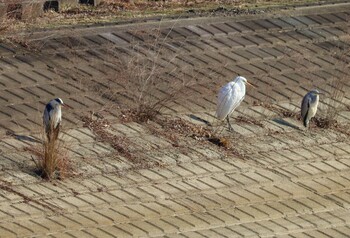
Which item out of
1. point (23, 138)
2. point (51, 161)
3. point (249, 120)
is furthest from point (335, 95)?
point (51, 161)

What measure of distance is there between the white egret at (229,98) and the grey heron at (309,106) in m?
0.76

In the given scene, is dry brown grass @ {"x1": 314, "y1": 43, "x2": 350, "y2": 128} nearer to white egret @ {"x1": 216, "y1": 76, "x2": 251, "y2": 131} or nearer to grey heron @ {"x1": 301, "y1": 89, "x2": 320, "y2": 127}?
grey heron @ {"x1": 301, "y1": 89, "x2": 320, "y2": 127}

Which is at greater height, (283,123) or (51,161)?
(283,123)

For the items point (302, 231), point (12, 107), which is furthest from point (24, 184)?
point (302, 231)

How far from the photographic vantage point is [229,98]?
15.1m

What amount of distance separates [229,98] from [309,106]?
3.42 feet

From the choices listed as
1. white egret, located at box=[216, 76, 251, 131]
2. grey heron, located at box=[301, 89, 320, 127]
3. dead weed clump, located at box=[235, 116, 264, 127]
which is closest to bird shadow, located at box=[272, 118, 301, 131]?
grey heron, located at box=[301, 89, 320, 127]

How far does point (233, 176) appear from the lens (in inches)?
554

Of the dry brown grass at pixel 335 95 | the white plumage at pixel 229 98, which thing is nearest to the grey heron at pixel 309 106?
the dry brown grass at pixel 335 95

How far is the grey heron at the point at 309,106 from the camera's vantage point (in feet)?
50.9

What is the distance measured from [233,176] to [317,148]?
1.56 m

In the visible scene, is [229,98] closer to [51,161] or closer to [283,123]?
[283,123]

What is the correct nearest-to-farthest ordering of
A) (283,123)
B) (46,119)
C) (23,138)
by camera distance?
(46,119), (23,138), (283,123)

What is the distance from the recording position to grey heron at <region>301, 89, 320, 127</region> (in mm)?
15500
